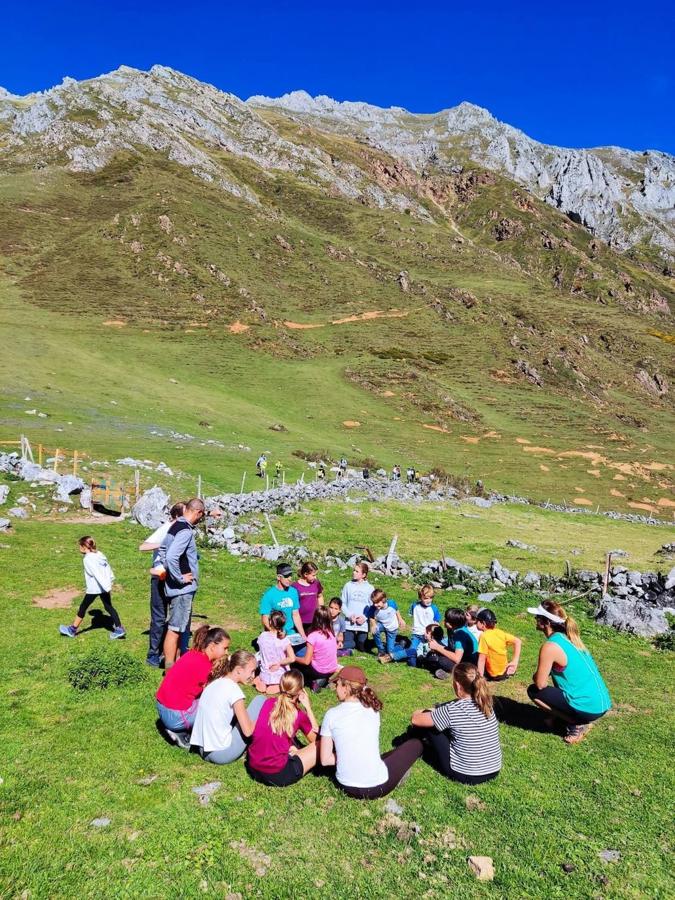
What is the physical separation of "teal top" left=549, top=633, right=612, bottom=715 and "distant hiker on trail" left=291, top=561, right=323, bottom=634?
5.31 meters

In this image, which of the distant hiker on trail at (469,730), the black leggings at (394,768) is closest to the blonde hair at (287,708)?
the black leggings at (394,768)

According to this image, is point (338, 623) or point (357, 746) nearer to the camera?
point (357, 746)

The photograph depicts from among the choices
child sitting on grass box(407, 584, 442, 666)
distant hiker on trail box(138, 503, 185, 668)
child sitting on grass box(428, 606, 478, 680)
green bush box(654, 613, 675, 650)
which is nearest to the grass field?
distant hiker on trail box(138, 503, 185, 668)

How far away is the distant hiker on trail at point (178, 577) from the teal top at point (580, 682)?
6.46 metres

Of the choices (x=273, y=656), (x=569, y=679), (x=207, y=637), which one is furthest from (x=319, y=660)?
(x=569, y=679)

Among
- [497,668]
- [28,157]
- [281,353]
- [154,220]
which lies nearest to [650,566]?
[497,668]

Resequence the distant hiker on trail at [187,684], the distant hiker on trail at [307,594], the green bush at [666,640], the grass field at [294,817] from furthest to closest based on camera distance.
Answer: the green bush at [666,640] → the distant hiker on trail at [307,594] → the distant hiker on trail at [187,684] → the grass field at [294,817]

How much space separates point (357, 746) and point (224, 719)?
6.21 feet

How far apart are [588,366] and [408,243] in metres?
72.9

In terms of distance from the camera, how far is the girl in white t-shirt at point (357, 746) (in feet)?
21.6

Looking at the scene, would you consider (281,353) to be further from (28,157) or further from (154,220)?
(28,157)

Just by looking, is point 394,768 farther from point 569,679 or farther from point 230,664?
point 569,679

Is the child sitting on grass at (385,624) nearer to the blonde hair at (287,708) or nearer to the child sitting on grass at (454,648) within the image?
the child sitting on grass at (454,648)

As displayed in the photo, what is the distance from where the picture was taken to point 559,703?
8.45m
